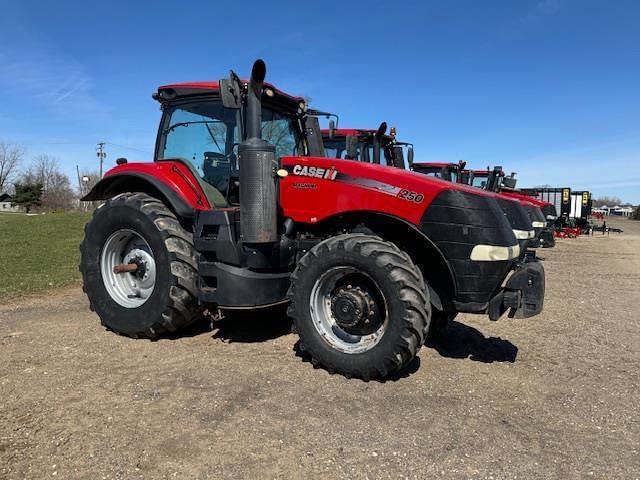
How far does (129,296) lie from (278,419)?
2710 mm

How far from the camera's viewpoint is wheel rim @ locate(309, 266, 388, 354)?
156 inches

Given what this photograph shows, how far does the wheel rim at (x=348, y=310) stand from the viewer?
3962 millimetres

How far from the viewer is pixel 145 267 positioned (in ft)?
16.9

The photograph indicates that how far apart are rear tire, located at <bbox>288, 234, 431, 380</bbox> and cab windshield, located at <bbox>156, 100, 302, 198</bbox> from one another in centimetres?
141

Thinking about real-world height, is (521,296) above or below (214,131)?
below

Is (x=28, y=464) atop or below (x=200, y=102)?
below

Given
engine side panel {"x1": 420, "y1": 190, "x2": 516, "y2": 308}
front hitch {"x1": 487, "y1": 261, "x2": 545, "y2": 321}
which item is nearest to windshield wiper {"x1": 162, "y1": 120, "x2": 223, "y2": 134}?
engine side panel {"x1": 420, "y1": 190, "x2": 516, "y2": 308}

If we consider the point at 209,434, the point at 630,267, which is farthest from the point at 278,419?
the point at 630,267

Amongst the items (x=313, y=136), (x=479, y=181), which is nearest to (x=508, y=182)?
(x=479, y=181)

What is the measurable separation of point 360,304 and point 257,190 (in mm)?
1267

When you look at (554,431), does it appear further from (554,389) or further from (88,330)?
(88,330)

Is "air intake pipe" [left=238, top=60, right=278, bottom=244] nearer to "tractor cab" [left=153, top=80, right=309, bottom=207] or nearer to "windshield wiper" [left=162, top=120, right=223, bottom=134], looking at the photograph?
"tractor cab" [left=153, top=80, right=309, bottom=207]

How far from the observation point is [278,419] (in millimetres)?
3271

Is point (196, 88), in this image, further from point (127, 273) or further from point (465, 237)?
point (465, 237)
